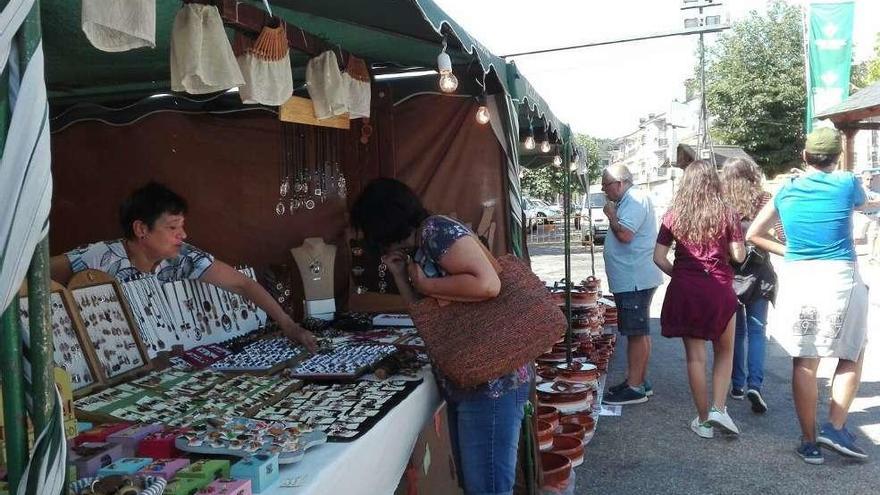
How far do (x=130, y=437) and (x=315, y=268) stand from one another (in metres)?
2.52

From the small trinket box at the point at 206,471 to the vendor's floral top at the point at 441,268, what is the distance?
3.02ft

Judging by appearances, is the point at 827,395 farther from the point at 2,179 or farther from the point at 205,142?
the point at 2,179

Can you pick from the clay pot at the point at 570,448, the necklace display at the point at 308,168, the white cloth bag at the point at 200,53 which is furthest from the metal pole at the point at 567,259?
the white cloth bag at the point at 200,53

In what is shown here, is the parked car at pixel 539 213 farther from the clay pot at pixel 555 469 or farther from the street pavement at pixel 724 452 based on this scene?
the clay pot at pixel 555 469

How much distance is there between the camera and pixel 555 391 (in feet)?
14.2

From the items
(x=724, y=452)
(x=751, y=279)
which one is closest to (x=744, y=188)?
(x=751, y=279)

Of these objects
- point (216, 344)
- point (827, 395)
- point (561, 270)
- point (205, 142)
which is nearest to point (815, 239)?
point (827, 395)

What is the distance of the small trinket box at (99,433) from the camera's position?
1641mm

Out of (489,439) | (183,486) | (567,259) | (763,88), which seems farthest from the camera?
(763,88)

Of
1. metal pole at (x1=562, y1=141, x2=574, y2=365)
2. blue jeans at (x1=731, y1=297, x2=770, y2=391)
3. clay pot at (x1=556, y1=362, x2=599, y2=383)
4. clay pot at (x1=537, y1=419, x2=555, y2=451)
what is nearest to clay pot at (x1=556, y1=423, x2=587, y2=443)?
clay pot at (x1=537, y1=419, x2=555, y2=451)

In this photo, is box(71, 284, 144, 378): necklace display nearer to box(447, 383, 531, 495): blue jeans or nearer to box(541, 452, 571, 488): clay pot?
box(447, 383, 531, 495): blue jeans

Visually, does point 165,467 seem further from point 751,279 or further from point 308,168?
point 751,279

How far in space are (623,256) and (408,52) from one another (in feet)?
7.56

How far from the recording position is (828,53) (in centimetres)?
1370
